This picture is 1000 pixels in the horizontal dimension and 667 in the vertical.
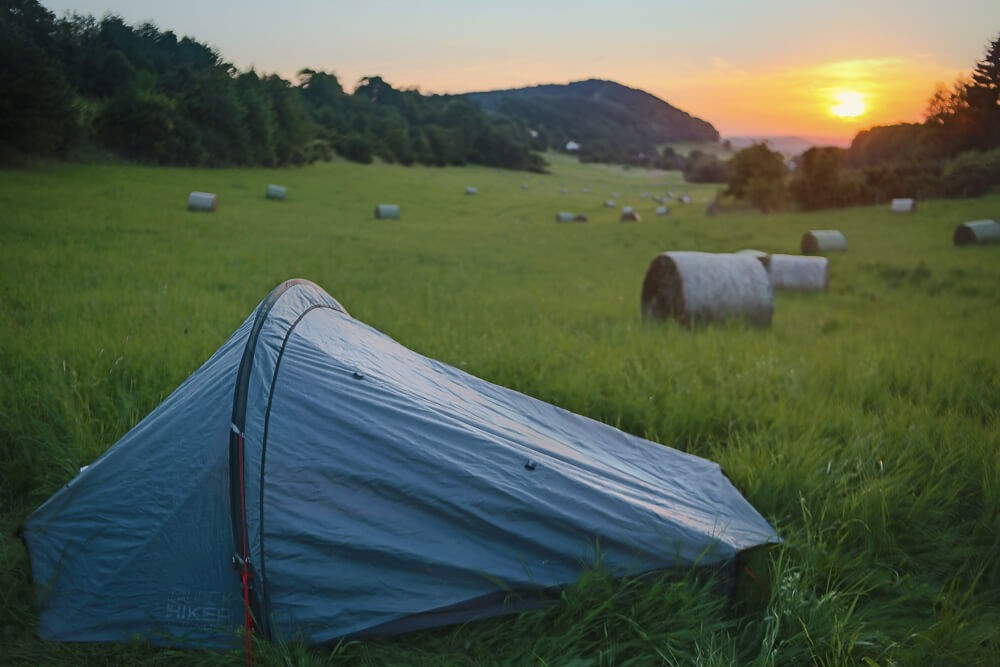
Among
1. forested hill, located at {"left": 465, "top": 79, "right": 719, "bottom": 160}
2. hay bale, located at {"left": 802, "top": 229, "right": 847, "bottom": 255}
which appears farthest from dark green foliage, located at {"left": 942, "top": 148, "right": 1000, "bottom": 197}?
forested hill, located at {"left": 465, "top": 79, "right": 719, "bottom": 160}

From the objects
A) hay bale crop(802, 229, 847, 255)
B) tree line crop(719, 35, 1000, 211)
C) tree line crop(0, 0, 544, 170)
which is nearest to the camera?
tree line crop(0, 0, 544, 170)

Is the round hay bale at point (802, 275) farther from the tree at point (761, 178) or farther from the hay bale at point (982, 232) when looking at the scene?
the tree at point (761, 178)

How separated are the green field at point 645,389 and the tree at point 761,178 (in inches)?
610

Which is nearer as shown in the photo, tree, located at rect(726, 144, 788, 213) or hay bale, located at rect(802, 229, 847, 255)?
hay bale, located at rect(802, 229, 847, 255)

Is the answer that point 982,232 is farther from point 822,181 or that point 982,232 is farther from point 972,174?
point 822,181

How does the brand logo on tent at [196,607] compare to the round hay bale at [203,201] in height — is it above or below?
below

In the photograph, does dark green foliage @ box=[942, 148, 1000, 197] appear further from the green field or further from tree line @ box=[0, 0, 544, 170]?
tree line @ box=[0, 0, 544, 170]

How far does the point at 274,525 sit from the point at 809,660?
2282 millimetres

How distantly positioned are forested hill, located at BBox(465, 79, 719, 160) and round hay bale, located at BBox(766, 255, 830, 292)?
229 feet

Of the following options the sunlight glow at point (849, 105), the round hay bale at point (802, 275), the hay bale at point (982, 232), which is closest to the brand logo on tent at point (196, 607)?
the round hay bale at point (802, 275)

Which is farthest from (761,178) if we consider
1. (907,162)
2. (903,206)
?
(907,162)

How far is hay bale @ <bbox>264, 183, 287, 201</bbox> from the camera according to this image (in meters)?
25.6

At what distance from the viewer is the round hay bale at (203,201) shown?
18562mm

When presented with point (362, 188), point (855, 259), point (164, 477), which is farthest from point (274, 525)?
point (362, 188)
